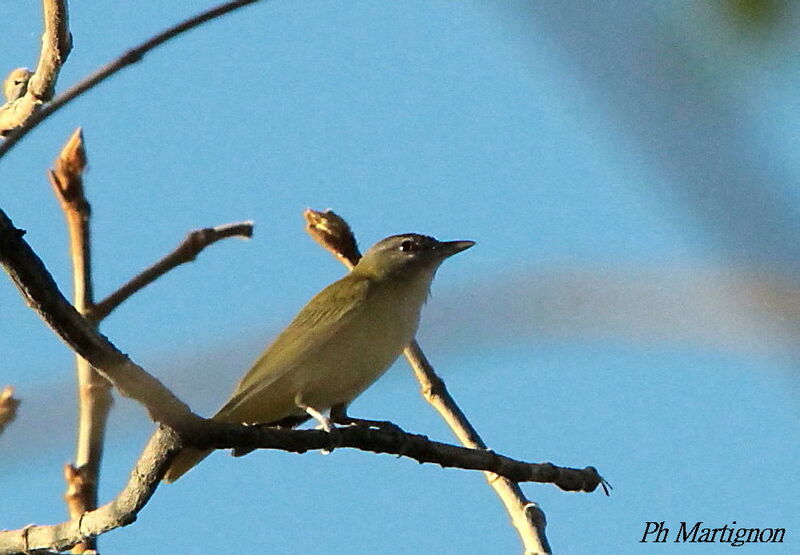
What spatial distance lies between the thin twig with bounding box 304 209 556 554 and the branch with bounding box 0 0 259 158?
1.90 m

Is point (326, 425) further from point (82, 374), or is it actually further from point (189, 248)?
point (189, 248)

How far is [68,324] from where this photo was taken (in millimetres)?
2506

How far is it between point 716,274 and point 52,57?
10.9 ft

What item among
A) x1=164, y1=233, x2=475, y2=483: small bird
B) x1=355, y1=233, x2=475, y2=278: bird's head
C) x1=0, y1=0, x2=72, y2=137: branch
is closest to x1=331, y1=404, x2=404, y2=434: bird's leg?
x1=164, y1=233, x2=475, y2=483: small bird

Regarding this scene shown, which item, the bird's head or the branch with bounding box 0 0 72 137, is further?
the bird's head

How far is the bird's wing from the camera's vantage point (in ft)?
16.7

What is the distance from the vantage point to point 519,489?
401 cm

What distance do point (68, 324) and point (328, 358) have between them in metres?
2.76

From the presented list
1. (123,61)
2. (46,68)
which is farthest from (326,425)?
(123,61)

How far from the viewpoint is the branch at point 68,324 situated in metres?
2.38

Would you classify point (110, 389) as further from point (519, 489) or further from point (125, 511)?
point (519, 489)

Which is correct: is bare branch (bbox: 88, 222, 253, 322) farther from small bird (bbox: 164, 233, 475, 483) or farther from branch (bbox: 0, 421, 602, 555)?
small bird (bbox: 164, 233, 475, 483)

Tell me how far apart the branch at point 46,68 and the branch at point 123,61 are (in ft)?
4.68

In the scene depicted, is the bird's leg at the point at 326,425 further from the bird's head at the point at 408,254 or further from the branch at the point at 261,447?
the bird's head at the point at 408,254
